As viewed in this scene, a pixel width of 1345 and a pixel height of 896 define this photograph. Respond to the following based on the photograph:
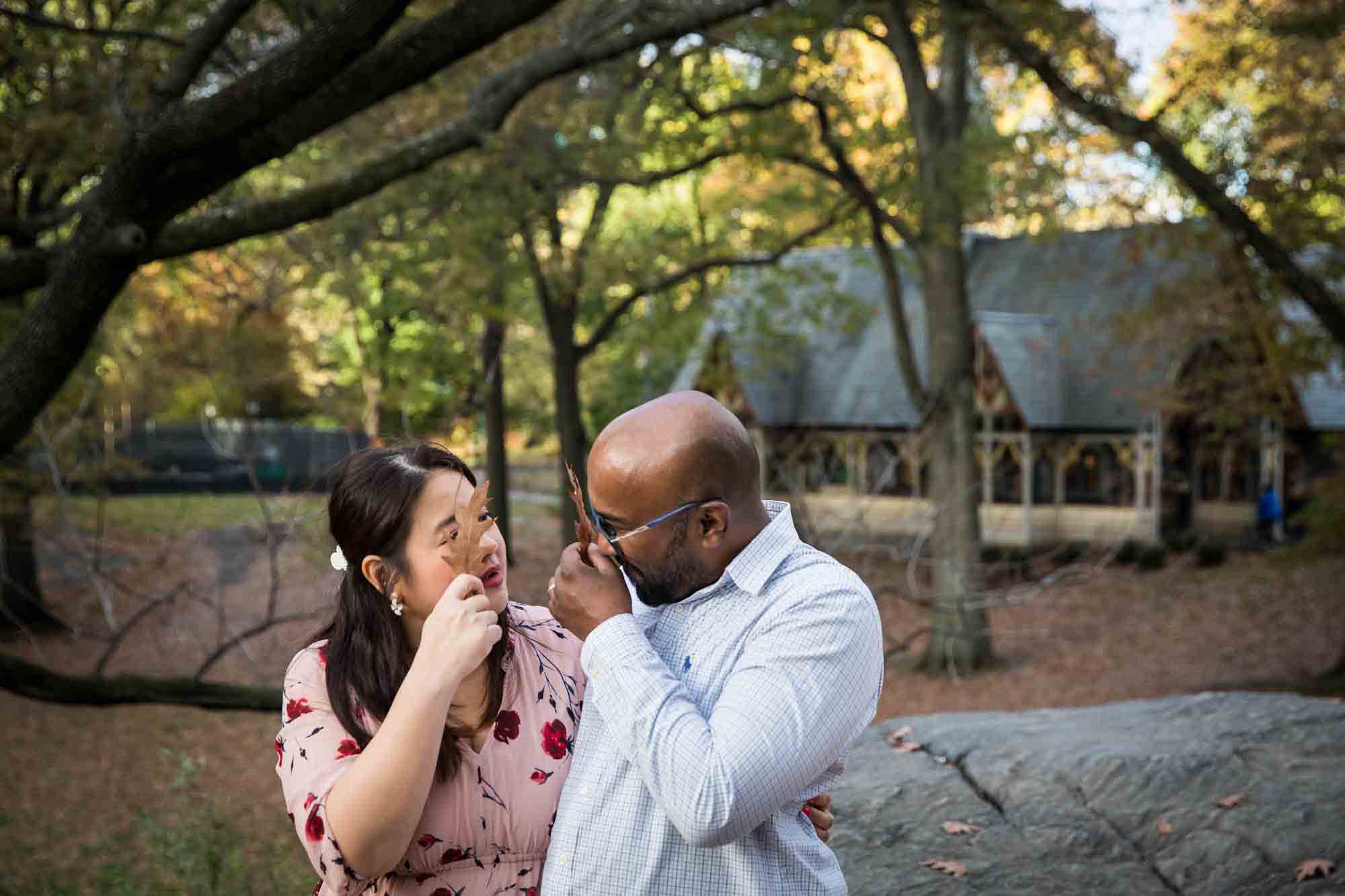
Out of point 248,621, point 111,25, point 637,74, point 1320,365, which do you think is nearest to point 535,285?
point 637,74

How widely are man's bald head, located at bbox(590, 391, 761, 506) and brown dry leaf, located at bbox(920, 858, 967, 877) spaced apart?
8.23ft

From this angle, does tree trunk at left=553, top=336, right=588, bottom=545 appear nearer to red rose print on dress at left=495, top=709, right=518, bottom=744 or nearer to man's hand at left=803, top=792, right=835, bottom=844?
man's hand at left=803, top=792, right=835, bottom=844

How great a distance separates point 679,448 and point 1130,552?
26328 millimetres

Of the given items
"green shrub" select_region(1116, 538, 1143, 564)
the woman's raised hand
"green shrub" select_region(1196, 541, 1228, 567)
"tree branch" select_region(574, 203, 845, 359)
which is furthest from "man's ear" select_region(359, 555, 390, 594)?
"green shrub" select_region(1196, 541, 1228, 567)

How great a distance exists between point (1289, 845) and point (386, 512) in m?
3.61

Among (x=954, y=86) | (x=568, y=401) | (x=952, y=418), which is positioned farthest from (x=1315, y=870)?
(x=568, y=401)

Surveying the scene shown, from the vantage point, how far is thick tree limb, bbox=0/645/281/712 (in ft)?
19.3

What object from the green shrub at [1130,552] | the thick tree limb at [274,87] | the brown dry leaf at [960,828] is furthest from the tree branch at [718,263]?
the brown dry leaf at [960,828]

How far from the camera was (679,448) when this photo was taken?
7.17 feet

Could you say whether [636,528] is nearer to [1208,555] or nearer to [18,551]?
[18,551]

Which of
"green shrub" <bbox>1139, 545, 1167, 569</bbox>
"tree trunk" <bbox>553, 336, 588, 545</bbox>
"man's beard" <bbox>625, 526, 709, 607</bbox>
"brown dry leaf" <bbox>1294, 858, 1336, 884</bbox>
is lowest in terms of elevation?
"green shrub" <bbox>1139, 545, 1167, 569</bbox>

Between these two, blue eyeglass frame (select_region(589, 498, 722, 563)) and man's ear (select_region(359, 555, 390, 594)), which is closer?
blue eyeglass frame (select_region(589, 498, 722, 563))

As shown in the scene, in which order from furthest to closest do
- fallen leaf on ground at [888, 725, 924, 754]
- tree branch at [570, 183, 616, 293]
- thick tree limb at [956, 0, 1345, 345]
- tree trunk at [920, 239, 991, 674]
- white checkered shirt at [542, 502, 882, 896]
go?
tree branch at [570, 183, 616, 293], tree trunk at [920, 239, 991, 674], thick tree limb at [956, 0, 1345, 345], fallen leaf on ground at [888, 725, 924, 754], white checkered shirt at [542, 502, 882, 896]

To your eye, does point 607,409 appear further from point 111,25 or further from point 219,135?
point 219,135
